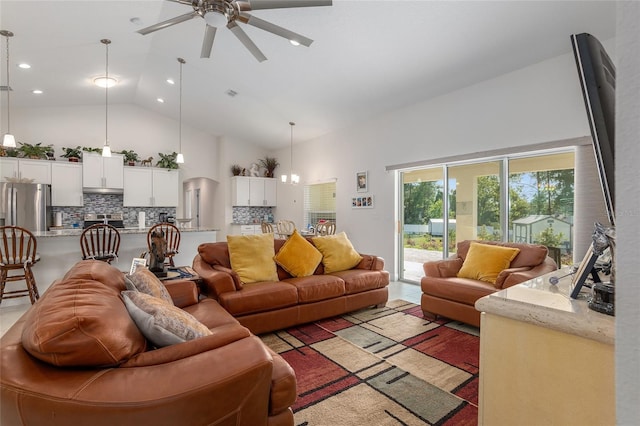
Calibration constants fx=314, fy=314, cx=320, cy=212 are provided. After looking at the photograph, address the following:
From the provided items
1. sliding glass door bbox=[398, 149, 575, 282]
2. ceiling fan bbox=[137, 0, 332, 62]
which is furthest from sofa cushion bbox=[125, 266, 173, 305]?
sliding glass door bbox=[398, 149, 575, 282]

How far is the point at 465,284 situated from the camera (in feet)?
10.3

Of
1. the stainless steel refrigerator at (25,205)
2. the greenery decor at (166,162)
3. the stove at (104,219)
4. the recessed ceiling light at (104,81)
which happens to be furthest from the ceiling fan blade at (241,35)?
the stainless steel refrigerator at (25,205)

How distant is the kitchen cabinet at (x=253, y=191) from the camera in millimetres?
7832

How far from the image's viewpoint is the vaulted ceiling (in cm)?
Result: 310

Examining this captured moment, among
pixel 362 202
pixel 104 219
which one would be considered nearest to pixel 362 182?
pixel 362 202

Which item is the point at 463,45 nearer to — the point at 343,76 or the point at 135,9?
the point at 343,76

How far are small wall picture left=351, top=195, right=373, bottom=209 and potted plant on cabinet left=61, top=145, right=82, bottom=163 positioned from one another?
564 centimetres

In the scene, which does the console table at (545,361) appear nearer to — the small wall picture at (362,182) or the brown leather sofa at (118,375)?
the brown leather sofa at (118,375)

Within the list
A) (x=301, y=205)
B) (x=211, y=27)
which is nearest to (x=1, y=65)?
(x=211, y=27)

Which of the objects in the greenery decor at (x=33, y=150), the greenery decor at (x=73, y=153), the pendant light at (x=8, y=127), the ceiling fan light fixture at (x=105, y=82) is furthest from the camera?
the greenery decor at (x=73, y=153)

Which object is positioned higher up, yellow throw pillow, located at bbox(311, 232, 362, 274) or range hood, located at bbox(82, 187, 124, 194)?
range hood, located at bbox(82, 187, 124, 194)

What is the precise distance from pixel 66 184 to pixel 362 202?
19.3ft

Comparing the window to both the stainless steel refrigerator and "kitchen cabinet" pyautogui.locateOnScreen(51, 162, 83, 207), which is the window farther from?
the stainless steel refrigerator

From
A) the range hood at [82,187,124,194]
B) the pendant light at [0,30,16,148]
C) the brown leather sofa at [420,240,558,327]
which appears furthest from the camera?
the range hood at [82,187,124,194]
